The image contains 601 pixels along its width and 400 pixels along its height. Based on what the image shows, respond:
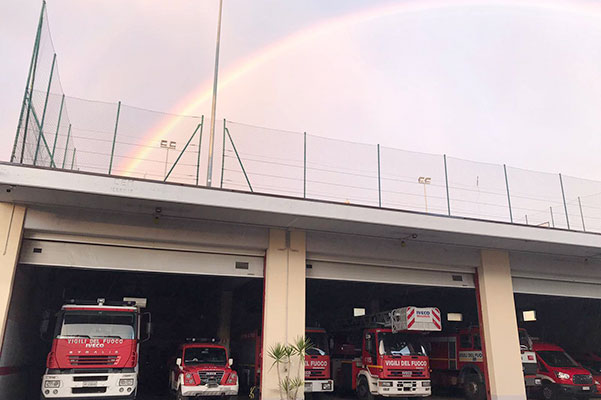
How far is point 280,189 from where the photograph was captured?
43.9ft

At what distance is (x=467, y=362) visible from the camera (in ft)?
56.3

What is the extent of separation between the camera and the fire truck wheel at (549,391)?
1662 cm

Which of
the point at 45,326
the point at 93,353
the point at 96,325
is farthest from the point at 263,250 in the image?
the point at 45,326

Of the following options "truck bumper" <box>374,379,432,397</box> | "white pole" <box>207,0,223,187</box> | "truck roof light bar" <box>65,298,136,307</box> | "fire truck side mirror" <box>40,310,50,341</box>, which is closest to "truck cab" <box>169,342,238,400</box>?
"truck roof light bar" <box>65,298,136,307</box>

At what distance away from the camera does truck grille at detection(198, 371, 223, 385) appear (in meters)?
13.3

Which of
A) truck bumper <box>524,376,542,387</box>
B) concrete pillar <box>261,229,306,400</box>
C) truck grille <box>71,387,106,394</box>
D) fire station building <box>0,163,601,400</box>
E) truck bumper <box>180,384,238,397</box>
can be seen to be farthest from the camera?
truck bumper <box>524,376,542,387</box>

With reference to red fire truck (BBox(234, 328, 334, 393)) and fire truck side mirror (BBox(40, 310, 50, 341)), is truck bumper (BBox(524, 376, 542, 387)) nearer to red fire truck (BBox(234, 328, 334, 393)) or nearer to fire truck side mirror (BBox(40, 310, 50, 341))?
red fire truck (BBox(234, 328, 334, 393))

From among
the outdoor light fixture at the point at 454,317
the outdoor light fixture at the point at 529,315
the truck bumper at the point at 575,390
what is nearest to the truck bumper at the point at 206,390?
the truck bumper at the point at 575,390

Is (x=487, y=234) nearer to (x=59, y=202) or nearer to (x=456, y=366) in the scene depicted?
Result: (x=456, y=366)

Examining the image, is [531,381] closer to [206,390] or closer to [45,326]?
[206,390]

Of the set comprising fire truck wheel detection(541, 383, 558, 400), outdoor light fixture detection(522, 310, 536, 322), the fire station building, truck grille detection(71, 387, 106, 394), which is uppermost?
the fire station building

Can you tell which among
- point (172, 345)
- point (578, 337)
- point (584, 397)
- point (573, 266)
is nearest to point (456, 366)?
Result: point (584, 397)

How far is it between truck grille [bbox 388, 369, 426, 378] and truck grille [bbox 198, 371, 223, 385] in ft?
17.6

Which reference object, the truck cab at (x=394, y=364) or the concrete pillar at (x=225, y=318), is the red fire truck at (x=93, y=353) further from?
the concrete pillar at (x=225, y=318)
